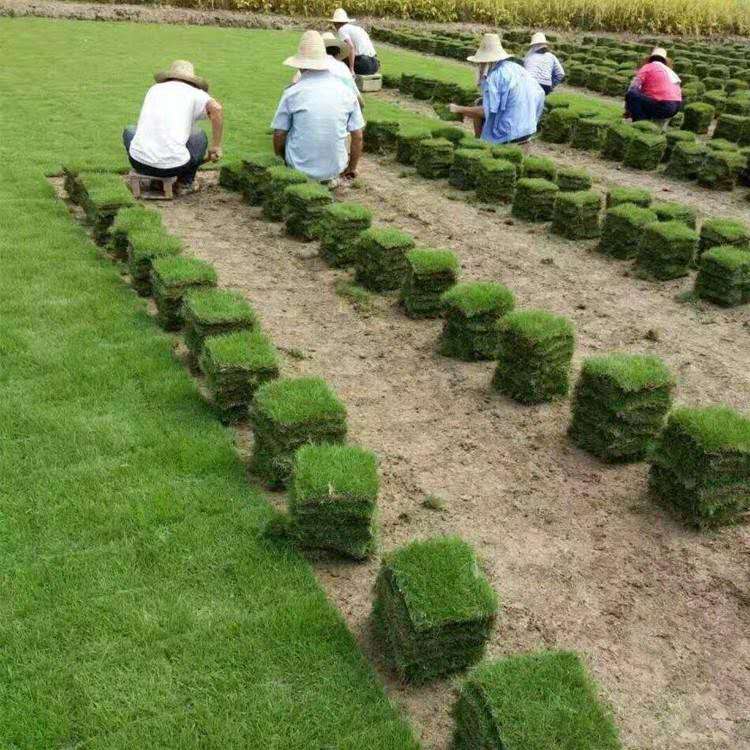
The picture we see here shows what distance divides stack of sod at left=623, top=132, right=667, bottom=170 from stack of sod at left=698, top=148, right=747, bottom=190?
2.78 ft

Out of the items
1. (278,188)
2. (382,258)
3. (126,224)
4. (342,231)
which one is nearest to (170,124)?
(278,188)

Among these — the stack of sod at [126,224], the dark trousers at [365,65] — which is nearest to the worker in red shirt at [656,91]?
the dark trousers at [365,65]

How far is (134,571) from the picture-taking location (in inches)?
154

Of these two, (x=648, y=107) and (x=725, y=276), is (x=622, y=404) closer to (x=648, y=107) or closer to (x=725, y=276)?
(x=725, y=276)

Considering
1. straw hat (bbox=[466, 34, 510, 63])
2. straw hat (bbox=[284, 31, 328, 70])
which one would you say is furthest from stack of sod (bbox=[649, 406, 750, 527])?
straw hat (bbox=[466, 34, 510, 63])

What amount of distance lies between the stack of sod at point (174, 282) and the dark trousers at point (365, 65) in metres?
12.0

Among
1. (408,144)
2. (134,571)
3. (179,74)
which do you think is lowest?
(134,571)

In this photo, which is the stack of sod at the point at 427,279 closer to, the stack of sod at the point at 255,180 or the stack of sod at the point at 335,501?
the stack of sod at the point at 335,501

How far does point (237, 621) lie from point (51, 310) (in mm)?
3811

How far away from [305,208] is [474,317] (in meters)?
3.15

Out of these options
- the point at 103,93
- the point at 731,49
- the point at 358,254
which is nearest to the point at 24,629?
the point at 358,254

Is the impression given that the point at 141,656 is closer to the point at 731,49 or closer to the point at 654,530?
the point at 654,530

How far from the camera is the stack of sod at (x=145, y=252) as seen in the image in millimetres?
6746

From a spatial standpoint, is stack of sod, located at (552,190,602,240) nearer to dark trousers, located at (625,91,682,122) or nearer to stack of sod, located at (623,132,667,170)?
stack of sod, located at (623,132,667,170)
